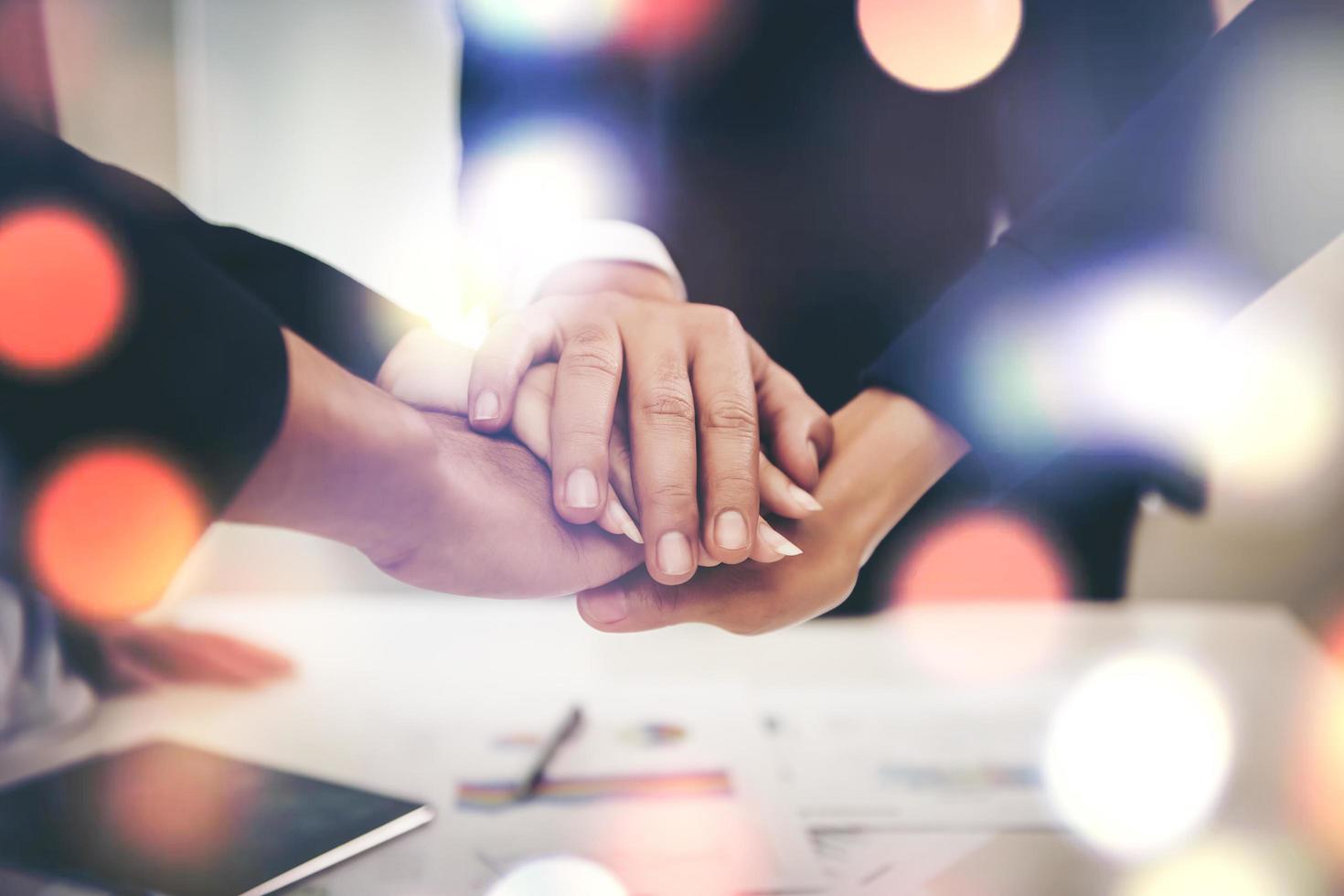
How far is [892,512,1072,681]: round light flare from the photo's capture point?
2.42 ft

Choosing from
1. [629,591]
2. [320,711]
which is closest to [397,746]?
[320,711]

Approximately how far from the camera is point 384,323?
1.21 feet

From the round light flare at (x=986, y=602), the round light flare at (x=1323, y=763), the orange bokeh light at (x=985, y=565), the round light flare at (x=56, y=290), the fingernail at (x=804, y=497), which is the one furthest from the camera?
the round light flare at (x=986, y=602)

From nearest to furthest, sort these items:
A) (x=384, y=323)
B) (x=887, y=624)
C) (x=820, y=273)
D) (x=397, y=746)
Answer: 1. (x=384, y=323)
2. (x=820, y=273)
3. (x=397, y=746)
4. (x=887, y=624)

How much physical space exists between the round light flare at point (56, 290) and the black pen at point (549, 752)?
1.13 feet

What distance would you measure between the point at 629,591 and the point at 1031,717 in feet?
1.36

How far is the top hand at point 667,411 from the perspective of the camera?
0.34 m

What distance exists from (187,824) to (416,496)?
0.25m

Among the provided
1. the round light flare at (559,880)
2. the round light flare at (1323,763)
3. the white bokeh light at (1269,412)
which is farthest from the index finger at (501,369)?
the round light flare at (1323,763)

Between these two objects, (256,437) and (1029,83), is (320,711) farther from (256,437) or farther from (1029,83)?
(1029,83)

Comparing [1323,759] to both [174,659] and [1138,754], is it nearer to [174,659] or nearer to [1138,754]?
[1138,754]

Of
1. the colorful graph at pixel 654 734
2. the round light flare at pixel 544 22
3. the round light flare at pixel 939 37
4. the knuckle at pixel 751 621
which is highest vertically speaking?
the round light flare at pixel 544 22

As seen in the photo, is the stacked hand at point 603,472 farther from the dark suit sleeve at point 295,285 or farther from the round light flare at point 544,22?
the round light flare at point 544,22

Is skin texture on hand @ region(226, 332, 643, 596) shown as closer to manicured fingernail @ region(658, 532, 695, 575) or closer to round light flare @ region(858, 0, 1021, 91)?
manicured fingernail @ region(658, 532, 695, 575)
